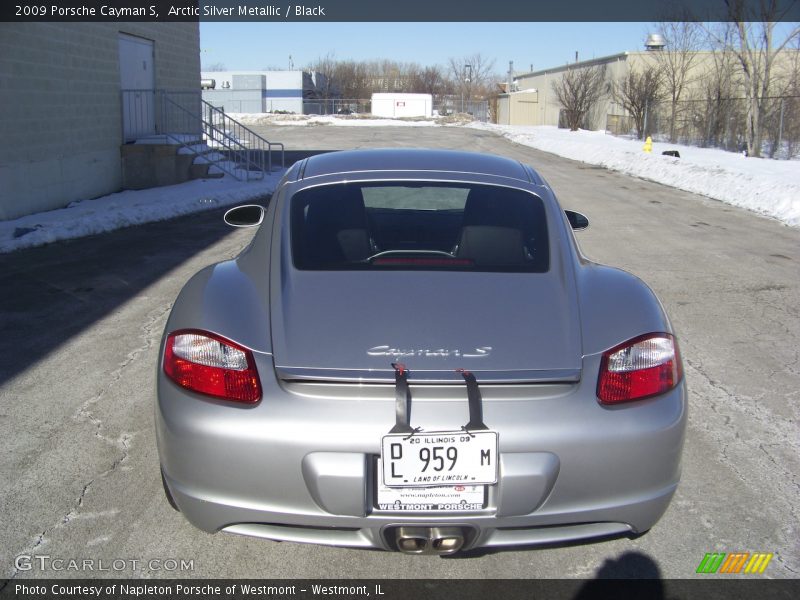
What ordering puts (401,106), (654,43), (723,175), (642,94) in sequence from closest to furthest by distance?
(723,175) < (642,94) < (654,43) < (401,106)

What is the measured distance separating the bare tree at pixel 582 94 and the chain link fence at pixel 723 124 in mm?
→ 8816

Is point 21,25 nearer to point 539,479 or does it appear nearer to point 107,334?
point 107,334

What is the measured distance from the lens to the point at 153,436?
4230 mm

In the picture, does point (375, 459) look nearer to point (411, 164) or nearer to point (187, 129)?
point (411, 164)

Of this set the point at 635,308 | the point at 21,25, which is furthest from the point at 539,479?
the point at 21,25

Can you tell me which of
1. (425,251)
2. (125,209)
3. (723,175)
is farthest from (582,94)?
(425,251)

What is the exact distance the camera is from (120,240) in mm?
10781

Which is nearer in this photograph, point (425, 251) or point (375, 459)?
point (375, 459)

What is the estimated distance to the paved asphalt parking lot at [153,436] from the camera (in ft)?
10.1

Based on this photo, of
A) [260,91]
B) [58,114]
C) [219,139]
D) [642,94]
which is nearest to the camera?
[58,114]

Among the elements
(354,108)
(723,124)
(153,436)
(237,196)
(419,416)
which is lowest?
(237,196)

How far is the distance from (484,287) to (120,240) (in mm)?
8673

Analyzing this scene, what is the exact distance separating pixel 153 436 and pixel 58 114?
1140 centimetres

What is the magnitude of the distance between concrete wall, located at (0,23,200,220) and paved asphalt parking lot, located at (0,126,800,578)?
10.5 feet
